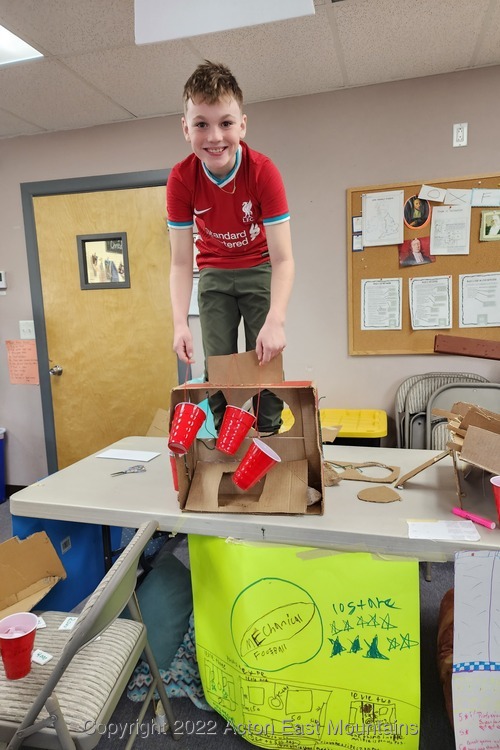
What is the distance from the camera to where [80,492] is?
4.23 ft

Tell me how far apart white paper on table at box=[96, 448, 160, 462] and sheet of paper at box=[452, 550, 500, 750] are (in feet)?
3.35

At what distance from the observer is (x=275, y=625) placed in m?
1.05

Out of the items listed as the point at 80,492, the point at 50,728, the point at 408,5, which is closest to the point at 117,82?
the point at 408,5

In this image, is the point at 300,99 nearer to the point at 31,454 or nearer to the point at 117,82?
the point at 117,82

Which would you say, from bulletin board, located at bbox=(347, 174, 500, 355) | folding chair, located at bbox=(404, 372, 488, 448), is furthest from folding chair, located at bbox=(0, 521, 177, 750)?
bulletin board, located at bbox=(347, 174, 500, 355)

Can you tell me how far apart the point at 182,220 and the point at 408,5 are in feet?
4.16

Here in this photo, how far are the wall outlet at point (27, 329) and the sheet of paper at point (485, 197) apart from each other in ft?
8.96

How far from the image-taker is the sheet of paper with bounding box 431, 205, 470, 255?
7.75 feet

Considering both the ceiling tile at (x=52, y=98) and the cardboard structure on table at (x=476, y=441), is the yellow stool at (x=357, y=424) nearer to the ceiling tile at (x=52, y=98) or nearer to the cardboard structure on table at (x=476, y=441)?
the cardboard structure on table at (x=476, y=441)

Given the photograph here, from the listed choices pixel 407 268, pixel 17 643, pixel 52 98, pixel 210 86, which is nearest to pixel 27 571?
pixel 17 643

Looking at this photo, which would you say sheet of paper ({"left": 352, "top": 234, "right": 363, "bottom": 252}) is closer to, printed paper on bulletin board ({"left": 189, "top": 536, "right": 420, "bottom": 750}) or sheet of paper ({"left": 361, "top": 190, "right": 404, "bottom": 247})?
sheet of paper ({"left": 361, "top": 190, "right": 404, "bottom": 247})

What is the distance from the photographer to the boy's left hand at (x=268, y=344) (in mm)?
1157

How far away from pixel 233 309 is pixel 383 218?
4.54ft

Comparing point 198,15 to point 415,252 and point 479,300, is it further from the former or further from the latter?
point 479,300
